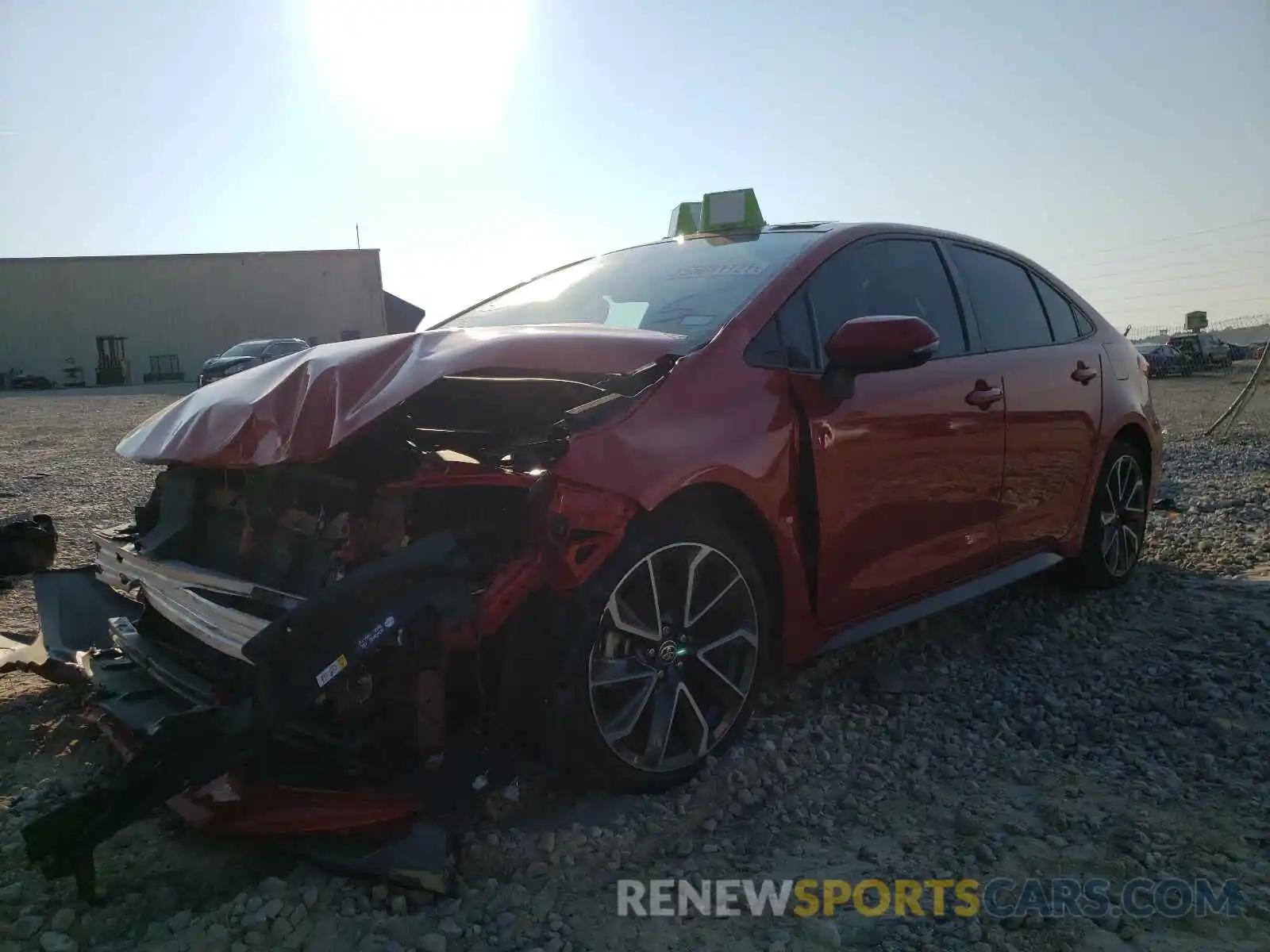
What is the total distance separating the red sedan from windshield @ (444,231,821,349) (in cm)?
2

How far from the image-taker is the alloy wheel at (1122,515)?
468 cm

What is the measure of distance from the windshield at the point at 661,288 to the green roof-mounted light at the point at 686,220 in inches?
9.5

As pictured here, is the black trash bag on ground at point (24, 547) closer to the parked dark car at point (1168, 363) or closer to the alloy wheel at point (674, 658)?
the alloy wheel at point (674, 658)

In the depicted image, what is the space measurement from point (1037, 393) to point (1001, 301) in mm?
442

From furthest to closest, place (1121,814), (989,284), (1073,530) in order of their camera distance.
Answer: (1073,530) → (989,284) → (1121,814)

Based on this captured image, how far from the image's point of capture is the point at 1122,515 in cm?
479

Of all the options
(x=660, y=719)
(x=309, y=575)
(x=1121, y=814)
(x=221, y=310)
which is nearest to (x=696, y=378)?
(x=660, y=719)

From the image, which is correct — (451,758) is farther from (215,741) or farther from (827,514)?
(827,514)

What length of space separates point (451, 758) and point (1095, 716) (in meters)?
2.34

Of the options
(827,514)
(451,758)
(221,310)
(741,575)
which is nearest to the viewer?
(451,758)

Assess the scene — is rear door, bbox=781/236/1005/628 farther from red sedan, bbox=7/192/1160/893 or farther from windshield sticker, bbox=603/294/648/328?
windshield sticker, bbox=603/294/648/328

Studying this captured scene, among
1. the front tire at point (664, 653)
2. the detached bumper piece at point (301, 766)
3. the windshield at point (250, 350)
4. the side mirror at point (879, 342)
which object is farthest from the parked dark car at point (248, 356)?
the detached bumper piece at point (301, 766)

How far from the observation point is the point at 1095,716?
3.38m

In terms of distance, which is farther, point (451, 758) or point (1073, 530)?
point (1073, 530)
